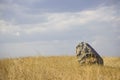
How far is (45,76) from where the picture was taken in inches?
400

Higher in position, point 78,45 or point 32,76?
point 78,45

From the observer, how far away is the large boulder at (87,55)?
17359 millimetres

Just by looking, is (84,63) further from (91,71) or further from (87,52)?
(91,71)

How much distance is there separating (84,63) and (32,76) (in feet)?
26.1

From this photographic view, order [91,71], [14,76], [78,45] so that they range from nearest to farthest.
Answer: [14,76] → [91,71] → [78,45]

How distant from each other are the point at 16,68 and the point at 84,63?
783 cm

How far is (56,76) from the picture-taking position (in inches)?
407

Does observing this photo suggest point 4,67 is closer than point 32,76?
No

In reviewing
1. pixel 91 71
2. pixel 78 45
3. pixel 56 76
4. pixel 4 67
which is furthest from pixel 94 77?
pixel 78 45

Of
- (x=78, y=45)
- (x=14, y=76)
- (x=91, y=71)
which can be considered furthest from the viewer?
(x=78, y=45)

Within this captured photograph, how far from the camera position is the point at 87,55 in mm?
17719

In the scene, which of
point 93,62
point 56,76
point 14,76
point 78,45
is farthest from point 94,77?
point 78,45

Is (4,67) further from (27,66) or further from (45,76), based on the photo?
(45,76)

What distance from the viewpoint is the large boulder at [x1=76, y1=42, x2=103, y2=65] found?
57.0 feet
